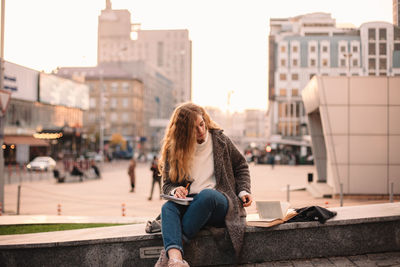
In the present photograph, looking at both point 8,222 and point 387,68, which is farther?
point 387,68

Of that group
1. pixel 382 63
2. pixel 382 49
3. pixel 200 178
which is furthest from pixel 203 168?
pixel 382 63

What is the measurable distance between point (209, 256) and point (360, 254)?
159 cm

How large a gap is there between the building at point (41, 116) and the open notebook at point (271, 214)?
31534mm

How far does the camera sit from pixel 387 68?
19.1 metres

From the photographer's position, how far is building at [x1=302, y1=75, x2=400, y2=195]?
18.5 m

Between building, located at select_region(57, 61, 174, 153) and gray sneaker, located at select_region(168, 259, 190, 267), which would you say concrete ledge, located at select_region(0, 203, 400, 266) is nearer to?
gray sneaker, located at select_region(168, 259, 190, 267)

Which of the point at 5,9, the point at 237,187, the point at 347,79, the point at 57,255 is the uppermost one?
the point at 5,9

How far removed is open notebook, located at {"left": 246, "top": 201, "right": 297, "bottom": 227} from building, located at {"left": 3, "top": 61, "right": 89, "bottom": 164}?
31.5 m

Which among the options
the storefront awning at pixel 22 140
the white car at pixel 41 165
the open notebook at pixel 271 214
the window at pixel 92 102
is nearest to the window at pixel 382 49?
the open notebook at pixel 271 214

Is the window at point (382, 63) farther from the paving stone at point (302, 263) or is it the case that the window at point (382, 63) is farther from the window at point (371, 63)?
the paving stone at point (302, 263)

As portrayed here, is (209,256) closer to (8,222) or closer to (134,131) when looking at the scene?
(8,222)

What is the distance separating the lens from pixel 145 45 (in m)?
159

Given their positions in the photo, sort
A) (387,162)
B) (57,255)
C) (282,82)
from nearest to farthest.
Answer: (57,255), (387,162), (282,82)

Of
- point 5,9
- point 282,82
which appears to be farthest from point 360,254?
point 282,82
